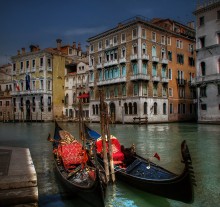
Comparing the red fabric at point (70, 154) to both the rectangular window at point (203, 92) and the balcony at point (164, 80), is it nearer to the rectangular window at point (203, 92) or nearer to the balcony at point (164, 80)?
the rectangular window at point (203, 92)

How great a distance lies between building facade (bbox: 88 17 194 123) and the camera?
88.7ft

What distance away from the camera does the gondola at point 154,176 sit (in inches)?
170

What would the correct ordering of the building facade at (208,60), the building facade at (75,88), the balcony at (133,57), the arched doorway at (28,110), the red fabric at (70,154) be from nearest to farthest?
1. the red fabric at (70,154)
2. the building facade at (208,60)
3. the balcony at (133,57)
4. the building facade at (75,88)
5. the arched doorway at (28,110)

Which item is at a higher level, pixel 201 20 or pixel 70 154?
pixel 201 20

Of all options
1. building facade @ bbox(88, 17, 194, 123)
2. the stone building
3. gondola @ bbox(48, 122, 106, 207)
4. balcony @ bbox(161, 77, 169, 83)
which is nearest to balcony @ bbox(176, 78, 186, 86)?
building facade @ bbox(88, 17, 194, 123)

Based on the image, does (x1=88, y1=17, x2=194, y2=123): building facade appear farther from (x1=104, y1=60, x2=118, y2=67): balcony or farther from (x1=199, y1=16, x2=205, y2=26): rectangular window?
(x1=199, y1=16, x2=205, y2=26): rectangular window

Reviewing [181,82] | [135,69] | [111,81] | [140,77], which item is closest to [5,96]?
[111,81]

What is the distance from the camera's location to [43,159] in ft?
30.3

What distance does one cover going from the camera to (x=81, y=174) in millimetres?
5516

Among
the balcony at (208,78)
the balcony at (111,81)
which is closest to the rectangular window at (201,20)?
the balcony at (208,78)

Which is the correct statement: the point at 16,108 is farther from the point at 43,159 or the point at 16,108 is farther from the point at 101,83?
the point at 43,159

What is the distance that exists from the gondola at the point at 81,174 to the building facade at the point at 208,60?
18.4 m

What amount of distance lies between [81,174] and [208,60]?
20.9m

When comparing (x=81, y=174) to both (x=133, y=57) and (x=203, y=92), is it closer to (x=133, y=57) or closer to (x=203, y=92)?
(x=203, y=92)
